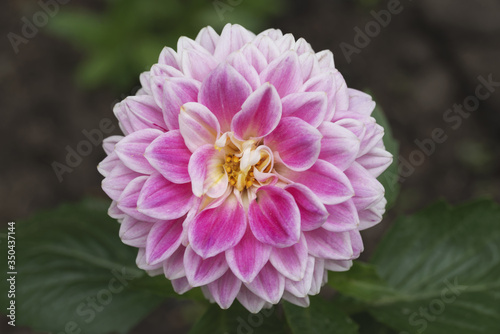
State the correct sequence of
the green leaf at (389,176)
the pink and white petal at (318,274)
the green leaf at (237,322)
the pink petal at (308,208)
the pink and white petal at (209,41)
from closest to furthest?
the pink petal at (308,208)
the pink and white petal at (318,274)
the pink and white petal at (209,41)
the green leaf at (237,322)
the green leaf at (389,176)

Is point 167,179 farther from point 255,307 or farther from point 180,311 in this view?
point 180,311

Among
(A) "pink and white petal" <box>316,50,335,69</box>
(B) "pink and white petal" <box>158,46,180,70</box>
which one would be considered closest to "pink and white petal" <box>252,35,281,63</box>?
(A) "pink and white petal" <box>316,50,335,69</box>

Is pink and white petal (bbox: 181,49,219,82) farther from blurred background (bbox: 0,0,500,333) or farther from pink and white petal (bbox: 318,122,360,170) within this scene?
blurred background (bbox: 0,0,500,333)

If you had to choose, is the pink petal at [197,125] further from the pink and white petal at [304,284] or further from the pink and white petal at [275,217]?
the pink and white petal at [304,284]

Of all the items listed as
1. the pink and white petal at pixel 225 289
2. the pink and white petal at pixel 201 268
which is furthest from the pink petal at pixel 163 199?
the pink and white petal at pixel 225 289

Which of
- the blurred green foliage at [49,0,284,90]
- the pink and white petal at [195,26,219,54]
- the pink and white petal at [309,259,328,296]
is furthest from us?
the blurred green foliage at [49,0,284,90]

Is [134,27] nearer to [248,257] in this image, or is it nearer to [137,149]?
[137,149]

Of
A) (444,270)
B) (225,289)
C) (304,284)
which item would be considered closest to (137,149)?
(225,289)
